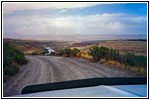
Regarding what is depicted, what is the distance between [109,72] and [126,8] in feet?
3.88

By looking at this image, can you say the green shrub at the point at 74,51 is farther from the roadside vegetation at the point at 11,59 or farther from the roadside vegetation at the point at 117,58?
the roadside vegetation at the point at 11,59

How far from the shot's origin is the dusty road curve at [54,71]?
3924 millimetres

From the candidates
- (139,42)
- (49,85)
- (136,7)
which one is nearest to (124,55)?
(139,42)

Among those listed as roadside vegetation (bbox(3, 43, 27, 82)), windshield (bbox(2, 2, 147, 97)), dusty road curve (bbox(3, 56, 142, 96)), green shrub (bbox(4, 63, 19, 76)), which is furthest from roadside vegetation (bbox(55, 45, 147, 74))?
green shrub (bbox(4, 63, 19, 76))

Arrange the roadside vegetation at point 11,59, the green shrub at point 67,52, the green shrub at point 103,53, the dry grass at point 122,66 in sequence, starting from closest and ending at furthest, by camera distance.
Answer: the roadside vegetation at point 11,59, the dry grass at point 122,66, the green shrub at point 103,53, the green shrub at point 67,52

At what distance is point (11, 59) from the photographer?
13.3ft

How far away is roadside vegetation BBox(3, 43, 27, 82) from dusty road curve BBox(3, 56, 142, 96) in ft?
0.31

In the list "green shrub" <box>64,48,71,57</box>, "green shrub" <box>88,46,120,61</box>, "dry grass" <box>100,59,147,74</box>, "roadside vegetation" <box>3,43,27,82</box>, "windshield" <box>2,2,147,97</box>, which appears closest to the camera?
"roadside vegetation" <box>3,43,27,82</box>

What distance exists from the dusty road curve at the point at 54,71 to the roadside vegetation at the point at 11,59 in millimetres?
95

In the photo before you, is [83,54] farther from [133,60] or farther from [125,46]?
[133,60]

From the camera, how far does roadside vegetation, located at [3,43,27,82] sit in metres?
3.89

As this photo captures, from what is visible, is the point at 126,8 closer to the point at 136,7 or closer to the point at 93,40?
the point at 136,7

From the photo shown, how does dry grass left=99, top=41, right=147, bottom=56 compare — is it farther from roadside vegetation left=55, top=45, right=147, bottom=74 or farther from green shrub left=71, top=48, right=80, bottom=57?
green shrub left=71, top=48, right=80, bottom=57

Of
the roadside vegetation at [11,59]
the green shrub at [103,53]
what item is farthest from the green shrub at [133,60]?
the roadside vegetation at [11,59]
